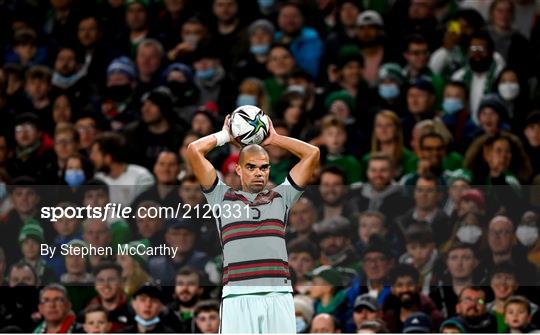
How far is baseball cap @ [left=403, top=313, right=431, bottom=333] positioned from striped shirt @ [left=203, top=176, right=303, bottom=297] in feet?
8.44

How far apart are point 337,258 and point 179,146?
2.51 m

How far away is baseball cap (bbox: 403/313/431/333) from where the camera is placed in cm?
1194

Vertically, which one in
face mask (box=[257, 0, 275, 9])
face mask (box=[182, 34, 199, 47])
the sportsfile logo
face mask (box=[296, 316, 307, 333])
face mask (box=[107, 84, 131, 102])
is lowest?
face mask (box=[296, 316, 307, 333])

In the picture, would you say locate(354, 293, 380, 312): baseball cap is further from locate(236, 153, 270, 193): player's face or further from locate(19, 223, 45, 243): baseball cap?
locate(236, 153, 270, 193): player's face

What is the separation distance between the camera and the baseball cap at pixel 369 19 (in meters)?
15.3

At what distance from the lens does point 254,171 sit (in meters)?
9.58

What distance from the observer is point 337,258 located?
12461mm

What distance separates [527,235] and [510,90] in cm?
246

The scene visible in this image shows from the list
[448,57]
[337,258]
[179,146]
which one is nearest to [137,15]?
[179,146]

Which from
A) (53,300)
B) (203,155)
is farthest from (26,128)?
(203,155)

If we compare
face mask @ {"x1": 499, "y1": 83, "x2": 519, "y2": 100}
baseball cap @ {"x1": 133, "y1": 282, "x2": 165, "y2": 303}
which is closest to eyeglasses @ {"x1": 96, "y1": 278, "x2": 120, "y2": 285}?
baseball cap @ {"x1": 133, "y1": 282, "x2": 165, "y2": 303}

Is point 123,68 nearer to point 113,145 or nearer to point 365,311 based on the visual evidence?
point 113,145

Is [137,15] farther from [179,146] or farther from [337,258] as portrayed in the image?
[337,258]

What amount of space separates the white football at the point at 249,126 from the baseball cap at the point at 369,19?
5.74 meters
